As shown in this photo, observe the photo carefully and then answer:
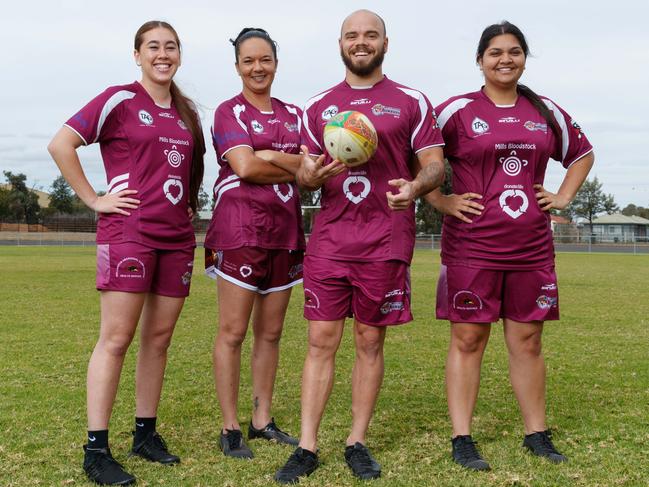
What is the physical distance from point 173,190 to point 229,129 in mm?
552

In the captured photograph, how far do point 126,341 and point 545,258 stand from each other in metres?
2.63

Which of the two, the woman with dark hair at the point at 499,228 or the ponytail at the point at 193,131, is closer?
the woman with dark hair at the point at 499,228

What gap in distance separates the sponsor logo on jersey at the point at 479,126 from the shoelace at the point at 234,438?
8.07 feet

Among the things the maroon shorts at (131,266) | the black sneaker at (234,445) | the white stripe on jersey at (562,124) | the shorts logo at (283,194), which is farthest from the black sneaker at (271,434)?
the white stripe on jersey at (562,124)

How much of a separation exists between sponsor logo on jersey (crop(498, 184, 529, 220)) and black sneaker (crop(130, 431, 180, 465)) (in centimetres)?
253

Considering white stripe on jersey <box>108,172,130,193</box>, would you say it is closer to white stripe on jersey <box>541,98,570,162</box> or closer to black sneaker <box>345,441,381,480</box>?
black sneaker <box>345,441,381,480</box>

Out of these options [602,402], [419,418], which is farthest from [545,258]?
[602,402]

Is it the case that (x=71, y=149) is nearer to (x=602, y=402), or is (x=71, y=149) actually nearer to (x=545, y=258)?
(x=545, y=258)

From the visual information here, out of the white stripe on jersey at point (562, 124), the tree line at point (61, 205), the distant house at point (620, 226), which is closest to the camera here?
the white stripe on jersey at point (562, 124)

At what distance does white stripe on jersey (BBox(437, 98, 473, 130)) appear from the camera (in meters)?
4.28

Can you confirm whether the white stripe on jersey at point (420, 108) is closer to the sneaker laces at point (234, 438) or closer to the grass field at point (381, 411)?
the grass field at point (381, 411)

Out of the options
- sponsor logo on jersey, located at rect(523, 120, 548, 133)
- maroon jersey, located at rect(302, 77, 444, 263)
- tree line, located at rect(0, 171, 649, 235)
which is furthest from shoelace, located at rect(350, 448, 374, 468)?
tree line, located at rect(0, 171, 649, 235)

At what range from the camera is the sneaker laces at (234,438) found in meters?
4.33

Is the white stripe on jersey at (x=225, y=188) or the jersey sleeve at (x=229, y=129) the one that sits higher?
the jersey sleeve at (x=229, y=129)
